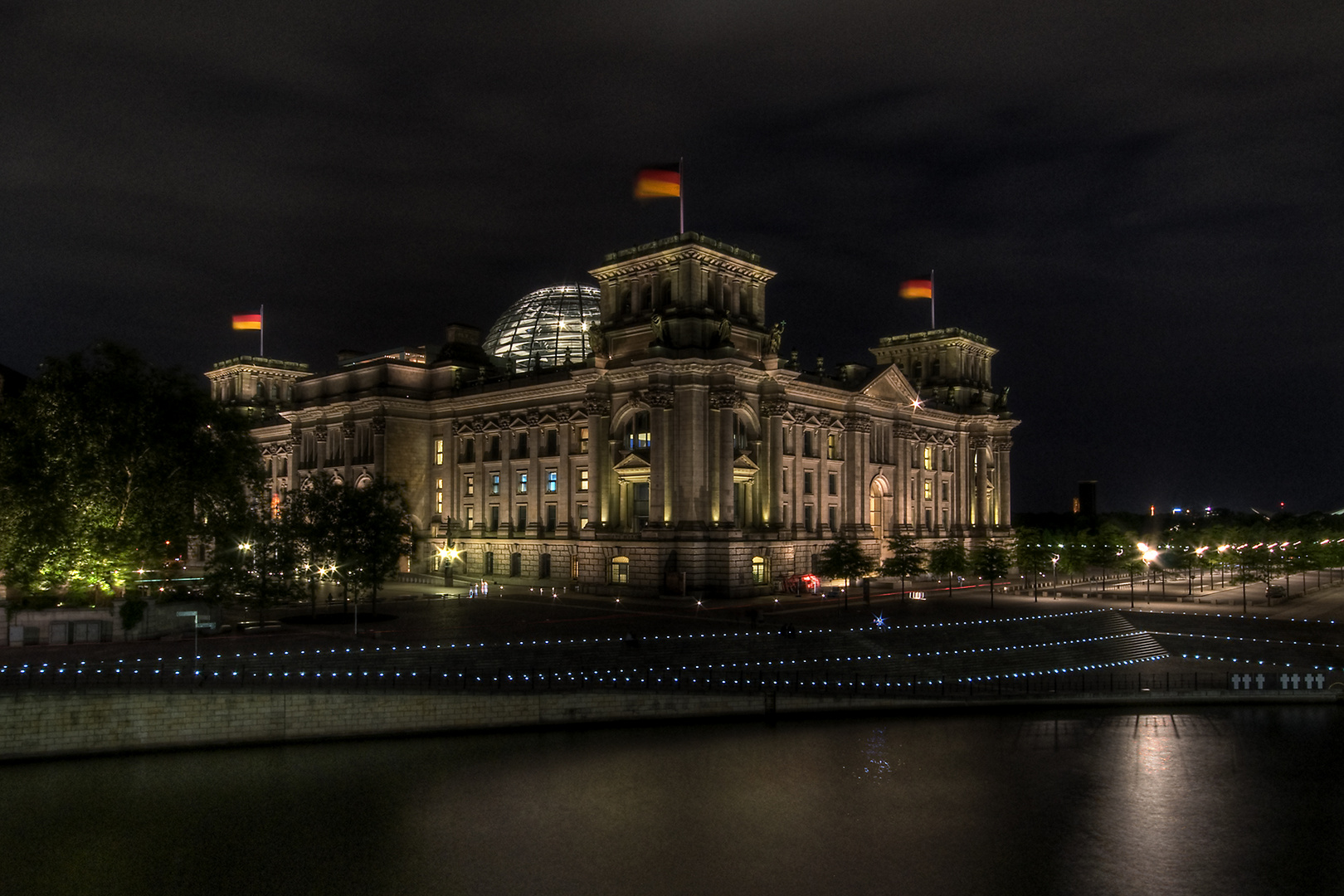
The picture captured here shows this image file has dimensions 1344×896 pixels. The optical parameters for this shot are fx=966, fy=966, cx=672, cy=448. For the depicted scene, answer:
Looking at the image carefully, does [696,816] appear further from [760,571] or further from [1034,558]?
[1034,558]

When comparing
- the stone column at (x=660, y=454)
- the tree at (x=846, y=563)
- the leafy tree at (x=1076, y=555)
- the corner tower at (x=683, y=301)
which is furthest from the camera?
the leafy tree at (x=1076, y=555)

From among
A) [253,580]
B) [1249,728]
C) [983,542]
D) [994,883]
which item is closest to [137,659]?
[253,580]

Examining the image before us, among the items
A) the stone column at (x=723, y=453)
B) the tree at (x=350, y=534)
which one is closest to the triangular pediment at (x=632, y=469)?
the stone column at (x=723, y=453)

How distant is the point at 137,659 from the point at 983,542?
9015 centimetres

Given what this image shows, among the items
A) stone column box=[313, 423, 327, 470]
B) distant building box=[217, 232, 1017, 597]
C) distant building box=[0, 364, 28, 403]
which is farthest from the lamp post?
distant building box=[0, 364, 28, 403]

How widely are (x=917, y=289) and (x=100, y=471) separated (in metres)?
76.3

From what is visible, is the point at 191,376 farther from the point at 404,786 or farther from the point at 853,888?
the point at 853,888

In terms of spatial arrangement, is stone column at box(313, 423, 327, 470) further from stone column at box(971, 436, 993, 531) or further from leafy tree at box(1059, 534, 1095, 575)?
stone column at box(971, 436, 993, 531)

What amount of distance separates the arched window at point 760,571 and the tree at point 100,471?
3841cm

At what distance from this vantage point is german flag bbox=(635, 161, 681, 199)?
2768 inches

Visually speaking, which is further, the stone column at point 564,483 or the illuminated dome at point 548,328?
the illuminated dome at point 548,328

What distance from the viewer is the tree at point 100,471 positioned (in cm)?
5028

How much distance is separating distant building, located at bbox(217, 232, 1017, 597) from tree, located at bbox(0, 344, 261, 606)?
16.7 m

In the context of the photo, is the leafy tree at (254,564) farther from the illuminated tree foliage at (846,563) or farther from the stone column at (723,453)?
the illuminated tree foliage at (846,563)
